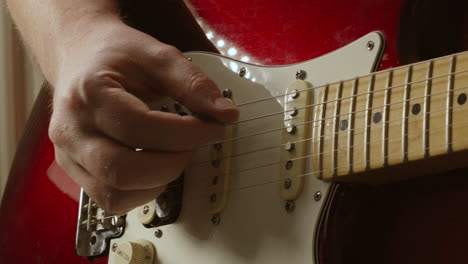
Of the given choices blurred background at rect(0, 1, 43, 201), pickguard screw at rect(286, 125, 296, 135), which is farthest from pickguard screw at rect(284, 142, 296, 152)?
blurred background at rect(0, 1, 43, 201)

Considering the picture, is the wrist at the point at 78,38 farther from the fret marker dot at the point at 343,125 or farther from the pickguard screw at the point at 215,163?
the fret marker dot at the point at 343,125

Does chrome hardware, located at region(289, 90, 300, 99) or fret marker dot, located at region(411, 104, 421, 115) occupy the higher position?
chrome hardware, located at region(289, 90, 300, 99)

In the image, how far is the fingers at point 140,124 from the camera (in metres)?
0.66

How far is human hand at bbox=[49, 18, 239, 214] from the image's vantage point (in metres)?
0.67

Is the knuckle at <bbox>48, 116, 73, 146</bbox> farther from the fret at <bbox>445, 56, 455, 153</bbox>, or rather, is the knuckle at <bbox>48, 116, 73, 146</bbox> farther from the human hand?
the fret at <bbox>445, 56, 455, 153</bbox>

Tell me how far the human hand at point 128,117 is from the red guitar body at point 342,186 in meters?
0.14

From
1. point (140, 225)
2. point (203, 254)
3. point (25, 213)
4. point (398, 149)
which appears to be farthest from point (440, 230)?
point (25, 213)

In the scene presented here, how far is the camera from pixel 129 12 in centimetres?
92

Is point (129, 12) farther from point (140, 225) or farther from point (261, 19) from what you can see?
point (140, 225)

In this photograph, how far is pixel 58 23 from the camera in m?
0.84

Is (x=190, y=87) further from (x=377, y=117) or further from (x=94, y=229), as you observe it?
(x=94, y=229)

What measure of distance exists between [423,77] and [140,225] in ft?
1.36

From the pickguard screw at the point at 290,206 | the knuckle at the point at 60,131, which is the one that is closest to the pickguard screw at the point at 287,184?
the pickguard screw at the point at 290,206

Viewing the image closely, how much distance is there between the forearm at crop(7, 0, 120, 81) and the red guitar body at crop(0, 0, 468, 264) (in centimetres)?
10
